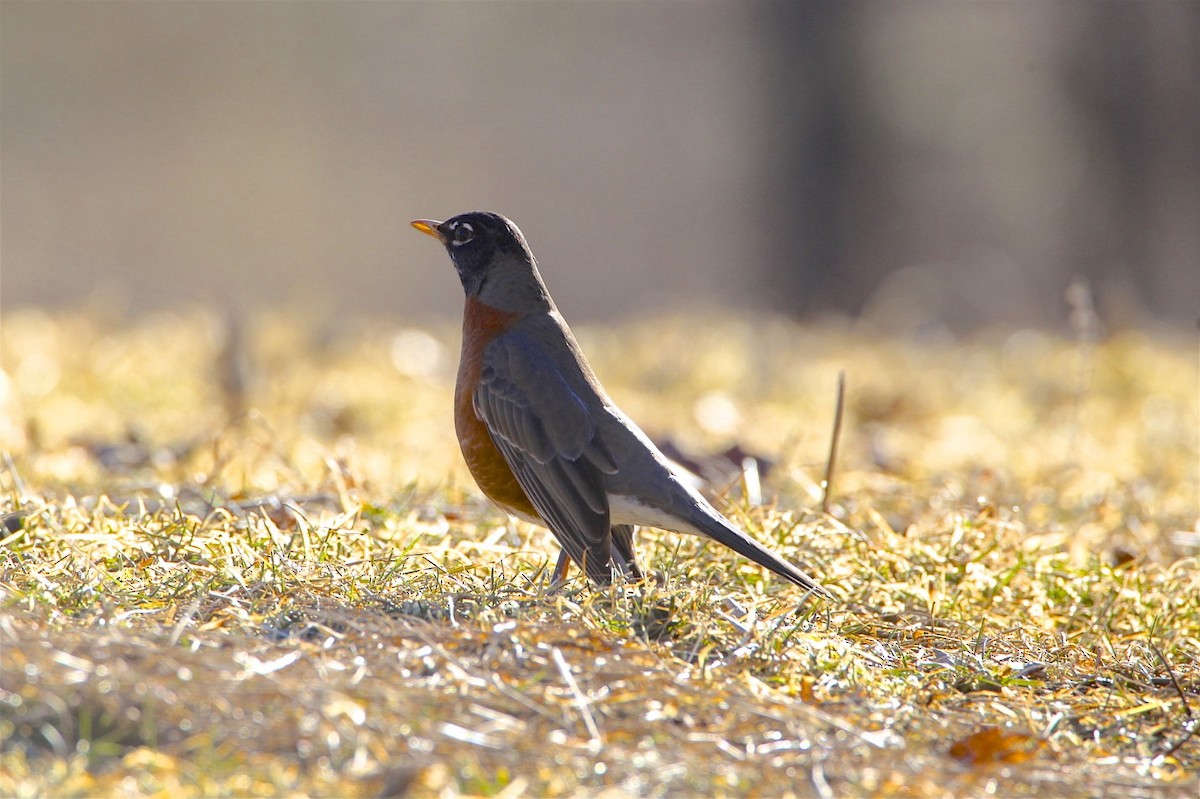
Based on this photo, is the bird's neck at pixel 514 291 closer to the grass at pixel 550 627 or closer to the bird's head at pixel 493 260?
the bird's head at pixel 493 260

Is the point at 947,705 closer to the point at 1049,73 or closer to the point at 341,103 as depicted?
the point at 1049,73

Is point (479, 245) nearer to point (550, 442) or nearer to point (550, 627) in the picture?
point (550, 442)

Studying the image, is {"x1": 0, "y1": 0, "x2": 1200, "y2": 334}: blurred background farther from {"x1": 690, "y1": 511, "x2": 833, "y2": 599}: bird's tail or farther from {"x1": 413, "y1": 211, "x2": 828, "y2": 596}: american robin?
{"x1": 690, "y1": 511, "x2": 833, "y2": 599}: bird's tail

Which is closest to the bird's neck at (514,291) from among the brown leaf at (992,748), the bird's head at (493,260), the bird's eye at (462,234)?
the bird's head at (493,260)

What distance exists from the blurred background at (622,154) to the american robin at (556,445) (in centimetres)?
450

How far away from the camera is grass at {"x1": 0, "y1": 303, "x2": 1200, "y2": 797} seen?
2.31 m

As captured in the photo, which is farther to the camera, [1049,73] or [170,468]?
[1049,73]

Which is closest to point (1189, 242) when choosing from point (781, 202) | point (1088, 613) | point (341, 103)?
point (781, 202)

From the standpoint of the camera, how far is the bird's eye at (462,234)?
14.8 ft

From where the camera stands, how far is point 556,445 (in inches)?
151

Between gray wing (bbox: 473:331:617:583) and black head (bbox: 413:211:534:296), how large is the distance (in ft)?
1.22

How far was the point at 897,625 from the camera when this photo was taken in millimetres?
3488

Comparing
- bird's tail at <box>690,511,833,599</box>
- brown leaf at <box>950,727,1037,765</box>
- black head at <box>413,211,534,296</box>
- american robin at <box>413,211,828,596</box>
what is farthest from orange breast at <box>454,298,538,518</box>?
brown leaf at <box>950,727,1037,765</box>

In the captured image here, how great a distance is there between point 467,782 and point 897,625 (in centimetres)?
161
